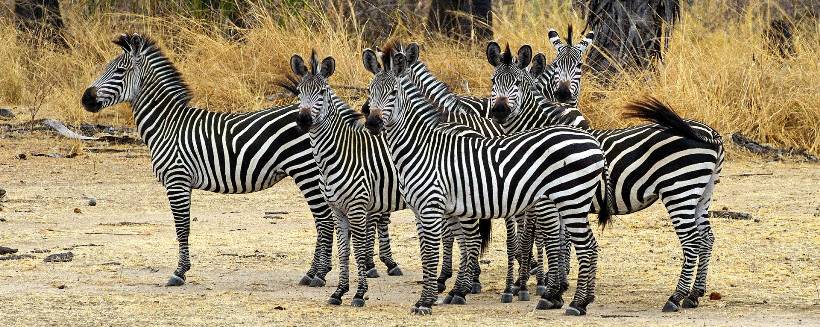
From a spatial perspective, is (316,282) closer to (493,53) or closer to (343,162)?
(343,162)

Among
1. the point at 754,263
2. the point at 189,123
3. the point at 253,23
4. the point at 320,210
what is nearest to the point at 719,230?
the point at 754,263

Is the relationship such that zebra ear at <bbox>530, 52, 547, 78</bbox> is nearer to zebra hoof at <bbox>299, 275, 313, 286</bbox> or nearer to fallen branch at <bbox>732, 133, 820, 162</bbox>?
zebra hoof at <bbox>299, 275, 313, 286</bbox>

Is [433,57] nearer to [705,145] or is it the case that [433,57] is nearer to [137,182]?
[137,182]

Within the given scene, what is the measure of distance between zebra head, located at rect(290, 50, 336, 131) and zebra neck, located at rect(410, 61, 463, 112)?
1098mm

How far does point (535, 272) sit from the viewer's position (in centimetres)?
1006

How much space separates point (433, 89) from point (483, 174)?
5.59ft

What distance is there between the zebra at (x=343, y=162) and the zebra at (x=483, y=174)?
49 cm

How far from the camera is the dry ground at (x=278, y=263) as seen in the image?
27.9 ft

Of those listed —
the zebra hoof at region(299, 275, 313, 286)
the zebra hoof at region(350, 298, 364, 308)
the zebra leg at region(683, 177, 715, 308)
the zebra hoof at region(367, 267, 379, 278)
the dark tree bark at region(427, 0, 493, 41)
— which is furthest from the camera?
the dark tree bark at region(427, 0, 493, 41)

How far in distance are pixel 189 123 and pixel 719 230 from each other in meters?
4.80

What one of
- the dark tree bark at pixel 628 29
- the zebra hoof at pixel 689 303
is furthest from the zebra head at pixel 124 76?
the dark tree bark at pixel 628 29

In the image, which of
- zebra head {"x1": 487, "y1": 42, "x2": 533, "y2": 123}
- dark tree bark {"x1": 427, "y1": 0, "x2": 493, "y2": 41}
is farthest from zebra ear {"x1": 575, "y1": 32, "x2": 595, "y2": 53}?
dark tree bark {"x1": 427, "y1": 0, "x2": 493, "y2": 41}

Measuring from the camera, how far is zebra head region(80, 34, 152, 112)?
10.4 m

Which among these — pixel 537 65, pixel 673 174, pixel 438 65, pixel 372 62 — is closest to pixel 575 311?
pixel 673 174
